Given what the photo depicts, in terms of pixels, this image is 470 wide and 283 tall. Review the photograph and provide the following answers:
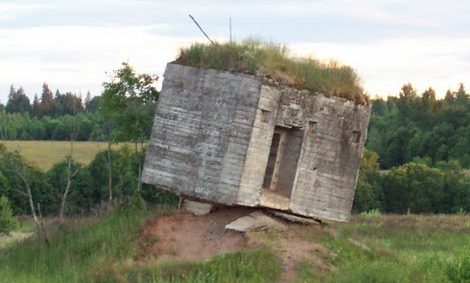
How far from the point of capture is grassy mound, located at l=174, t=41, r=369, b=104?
16.3 meters

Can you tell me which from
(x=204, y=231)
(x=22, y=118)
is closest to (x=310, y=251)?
(x=204, y=231)

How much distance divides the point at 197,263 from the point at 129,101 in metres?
4.32

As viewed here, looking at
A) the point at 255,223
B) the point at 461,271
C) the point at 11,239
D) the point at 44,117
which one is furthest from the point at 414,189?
the point at 44,117

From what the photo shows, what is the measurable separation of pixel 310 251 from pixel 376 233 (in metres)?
7.91

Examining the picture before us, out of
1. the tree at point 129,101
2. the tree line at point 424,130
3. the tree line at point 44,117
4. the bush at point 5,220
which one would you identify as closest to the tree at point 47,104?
the tree line at point 44,117

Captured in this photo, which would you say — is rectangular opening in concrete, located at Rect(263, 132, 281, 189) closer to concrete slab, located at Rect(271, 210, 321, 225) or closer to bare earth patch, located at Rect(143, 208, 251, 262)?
concrete slab, located at Rect(271, 210, 321, 225)

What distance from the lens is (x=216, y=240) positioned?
16.2 metres

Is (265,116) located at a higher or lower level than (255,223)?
higher

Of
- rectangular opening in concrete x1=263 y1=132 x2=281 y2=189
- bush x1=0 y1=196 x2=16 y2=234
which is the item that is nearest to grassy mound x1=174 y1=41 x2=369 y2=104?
rectangular opening in concrete x1=263 y1=132 x2=281 y2=189

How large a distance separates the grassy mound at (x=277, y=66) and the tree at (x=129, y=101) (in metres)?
1.83

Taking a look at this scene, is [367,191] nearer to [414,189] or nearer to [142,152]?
[414,189]

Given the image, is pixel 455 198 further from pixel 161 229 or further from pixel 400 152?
pixel 161 229

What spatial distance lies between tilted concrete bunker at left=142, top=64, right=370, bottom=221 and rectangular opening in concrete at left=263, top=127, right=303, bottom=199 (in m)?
0.02

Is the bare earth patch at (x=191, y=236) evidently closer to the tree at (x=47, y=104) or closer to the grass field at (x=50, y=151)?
the grass field at (x=50, y=151)
